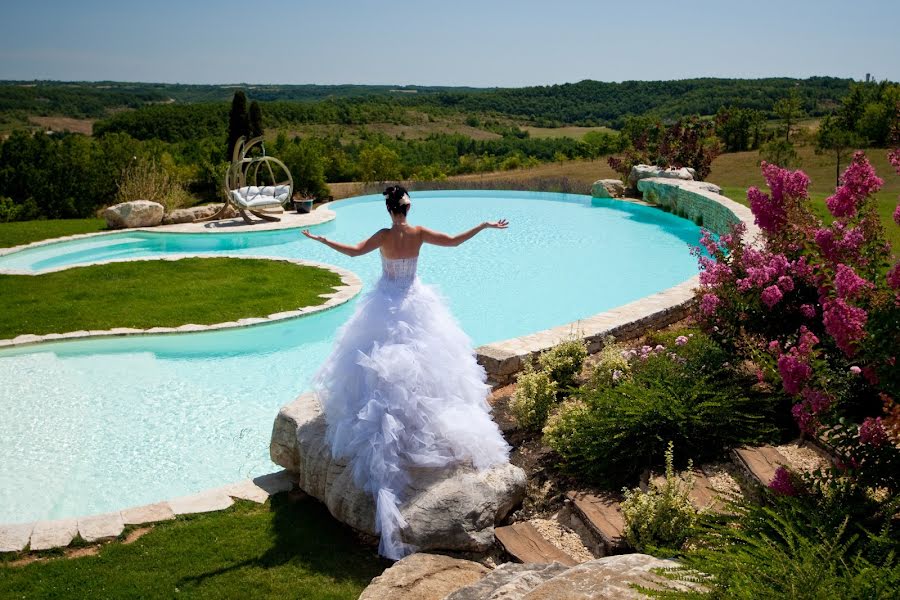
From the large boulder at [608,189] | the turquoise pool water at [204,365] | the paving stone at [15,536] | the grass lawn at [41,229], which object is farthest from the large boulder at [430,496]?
the large boulder at [608,189]

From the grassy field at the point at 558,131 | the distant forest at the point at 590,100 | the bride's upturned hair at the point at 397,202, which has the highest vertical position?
the distant forest at the point at 590,100

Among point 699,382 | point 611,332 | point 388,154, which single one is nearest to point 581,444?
point 699,382

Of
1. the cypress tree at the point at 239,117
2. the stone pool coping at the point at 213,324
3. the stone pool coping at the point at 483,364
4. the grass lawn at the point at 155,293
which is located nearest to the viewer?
the stone pool coping at the point at 483,364

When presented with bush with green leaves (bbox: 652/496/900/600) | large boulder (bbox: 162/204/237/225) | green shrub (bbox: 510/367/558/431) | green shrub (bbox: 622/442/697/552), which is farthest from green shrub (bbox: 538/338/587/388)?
large boulder (bbox: 162/204/237/225)

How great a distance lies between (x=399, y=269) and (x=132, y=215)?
14.9 meters

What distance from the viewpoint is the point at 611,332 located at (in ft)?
24.1

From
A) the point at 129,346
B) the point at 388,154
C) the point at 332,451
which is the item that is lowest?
the point at 129,346

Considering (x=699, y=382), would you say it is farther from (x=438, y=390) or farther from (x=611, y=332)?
(x=611, y=332)

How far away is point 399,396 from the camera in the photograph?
14.9ft

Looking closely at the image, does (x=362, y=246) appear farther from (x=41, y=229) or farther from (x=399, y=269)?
(x=41, y=229)

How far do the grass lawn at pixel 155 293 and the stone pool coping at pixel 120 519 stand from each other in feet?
15.8

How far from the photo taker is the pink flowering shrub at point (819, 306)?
350cm

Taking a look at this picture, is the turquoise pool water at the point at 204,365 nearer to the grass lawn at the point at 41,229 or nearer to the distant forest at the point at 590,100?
the grass lawn at the point at 41,229

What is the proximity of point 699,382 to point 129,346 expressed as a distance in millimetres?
7177
